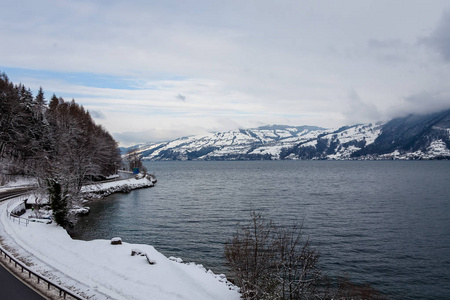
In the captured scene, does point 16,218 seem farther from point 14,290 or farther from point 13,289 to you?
point 14,290

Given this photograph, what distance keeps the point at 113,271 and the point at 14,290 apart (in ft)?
21.6

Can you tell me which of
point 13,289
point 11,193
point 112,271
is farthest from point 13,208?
point 13,289

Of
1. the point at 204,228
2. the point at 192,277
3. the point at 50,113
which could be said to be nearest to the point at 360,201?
the point at 204,228

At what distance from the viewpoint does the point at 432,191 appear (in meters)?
84.2

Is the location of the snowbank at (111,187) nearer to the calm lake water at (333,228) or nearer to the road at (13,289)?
the calm lake water at (333,228)

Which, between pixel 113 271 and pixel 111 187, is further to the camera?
pixel 111 187

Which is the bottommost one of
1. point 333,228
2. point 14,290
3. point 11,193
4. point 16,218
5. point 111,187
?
point 333,228

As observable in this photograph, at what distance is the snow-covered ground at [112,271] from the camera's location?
20156mm

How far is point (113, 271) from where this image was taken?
23172 mm

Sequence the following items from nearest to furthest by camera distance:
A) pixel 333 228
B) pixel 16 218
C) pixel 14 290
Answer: pixel 14 290, pixel 16 218, pixel 333 228

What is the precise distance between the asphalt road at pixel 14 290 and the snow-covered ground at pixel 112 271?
217 centimetres

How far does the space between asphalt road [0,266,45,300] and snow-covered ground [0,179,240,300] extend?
7.11ft

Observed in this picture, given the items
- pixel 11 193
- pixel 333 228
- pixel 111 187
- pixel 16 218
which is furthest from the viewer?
pixel 111 187

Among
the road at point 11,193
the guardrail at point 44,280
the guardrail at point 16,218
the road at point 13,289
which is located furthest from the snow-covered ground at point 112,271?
the road at point 11,193
